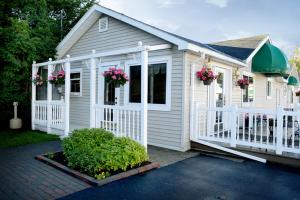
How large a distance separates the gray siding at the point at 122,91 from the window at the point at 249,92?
4896 millimetres

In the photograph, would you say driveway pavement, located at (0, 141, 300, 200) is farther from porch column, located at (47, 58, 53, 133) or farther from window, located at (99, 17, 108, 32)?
window, located at (99, 17, 108, 32)

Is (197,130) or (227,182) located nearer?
(227,182)

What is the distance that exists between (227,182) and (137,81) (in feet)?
15.4

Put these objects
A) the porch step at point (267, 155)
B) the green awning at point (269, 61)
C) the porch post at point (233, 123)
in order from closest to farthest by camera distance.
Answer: the porch step at point (267, 155), the porch post at point (233, 123), the green awning at point (269, 61)

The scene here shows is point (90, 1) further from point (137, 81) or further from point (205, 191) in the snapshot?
point (205, 191)

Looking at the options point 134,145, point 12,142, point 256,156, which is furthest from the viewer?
point 12,142

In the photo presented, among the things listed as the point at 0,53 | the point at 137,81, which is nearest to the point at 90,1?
the point at 0,53

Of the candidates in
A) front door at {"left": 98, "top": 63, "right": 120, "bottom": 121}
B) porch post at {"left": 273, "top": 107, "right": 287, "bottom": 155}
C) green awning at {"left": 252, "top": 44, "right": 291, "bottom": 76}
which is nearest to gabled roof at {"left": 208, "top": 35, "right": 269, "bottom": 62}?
green awning at {"left": 252, "top": 44, "right": 291, "bottom": 76}

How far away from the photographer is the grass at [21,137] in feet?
27.1

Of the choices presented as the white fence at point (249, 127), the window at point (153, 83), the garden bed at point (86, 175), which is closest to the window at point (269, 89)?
the white fence at point (249, 127)

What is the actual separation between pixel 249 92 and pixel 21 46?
9821 millimetres

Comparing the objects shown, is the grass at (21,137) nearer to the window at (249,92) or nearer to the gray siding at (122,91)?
the gray siding at (122,91)

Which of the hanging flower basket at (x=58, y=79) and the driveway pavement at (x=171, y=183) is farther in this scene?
the hanging flower basket at (x=58, y=79)

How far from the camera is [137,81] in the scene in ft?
28.5
